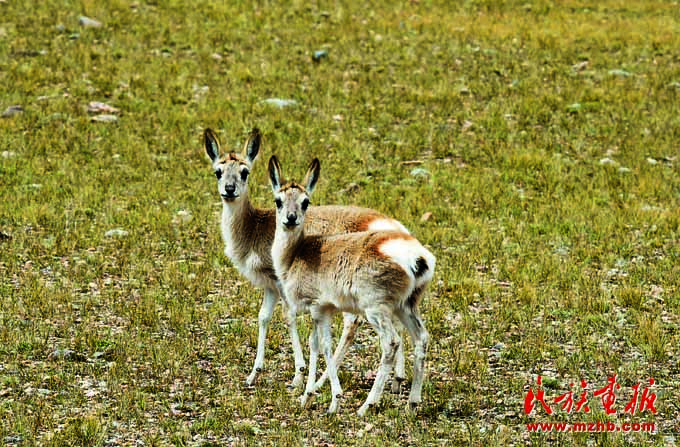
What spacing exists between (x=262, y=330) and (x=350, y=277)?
1891 mm

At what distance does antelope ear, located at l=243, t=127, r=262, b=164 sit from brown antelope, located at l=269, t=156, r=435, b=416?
1303 millimetres

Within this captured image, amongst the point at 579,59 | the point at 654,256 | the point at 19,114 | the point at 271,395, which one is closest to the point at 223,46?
the point at 19,114

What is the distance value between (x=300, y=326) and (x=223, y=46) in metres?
16.3

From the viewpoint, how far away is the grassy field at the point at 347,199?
10.9 metres

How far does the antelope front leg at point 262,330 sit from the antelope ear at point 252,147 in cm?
160

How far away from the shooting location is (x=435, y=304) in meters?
14.4

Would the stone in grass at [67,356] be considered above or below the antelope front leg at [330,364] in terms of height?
below

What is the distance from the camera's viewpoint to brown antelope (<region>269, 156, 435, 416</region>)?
1033cm

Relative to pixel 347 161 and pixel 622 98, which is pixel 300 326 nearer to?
pixel 347 161

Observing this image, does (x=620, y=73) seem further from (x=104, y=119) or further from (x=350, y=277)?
(x=350, y=277)

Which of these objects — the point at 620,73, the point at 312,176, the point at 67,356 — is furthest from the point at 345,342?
the point at 620,73

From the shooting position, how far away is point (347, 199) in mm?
19234

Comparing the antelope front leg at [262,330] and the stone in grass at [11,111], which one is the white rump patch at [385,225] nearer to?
the antelope front leg at [262,330]

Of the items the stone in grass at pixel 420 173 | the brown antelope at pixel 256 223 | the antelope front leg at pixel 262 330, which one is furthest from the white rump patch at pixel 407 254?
the stone in grass at pixel 420 173
